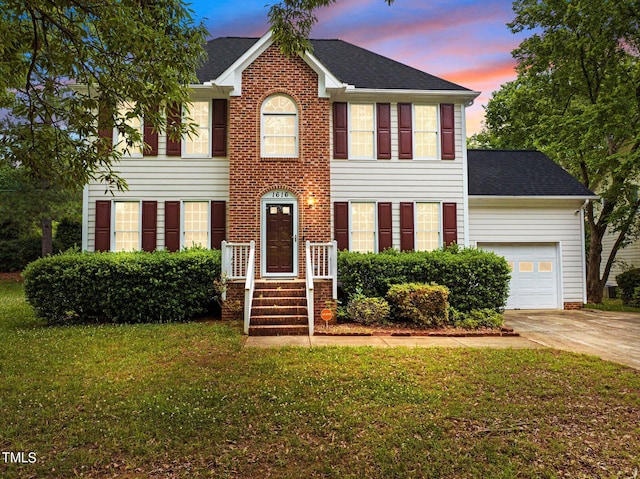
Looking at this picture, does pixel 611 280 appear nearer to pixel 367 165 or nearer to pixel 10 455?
pixel 367 165

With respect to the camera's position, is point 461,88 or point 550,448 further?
point 461,88

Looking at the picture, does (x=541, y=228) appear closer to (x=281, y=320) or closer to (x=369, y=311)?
(x=369, y=311)

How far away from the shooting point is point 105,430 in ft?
12.3

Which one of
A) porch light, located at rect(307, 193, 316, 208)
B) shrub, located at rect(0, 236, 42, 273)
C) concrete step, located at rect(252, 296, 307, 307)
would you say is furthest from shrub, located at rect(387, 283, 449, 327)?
shrub, located at rect(0, 236, 42, 273)

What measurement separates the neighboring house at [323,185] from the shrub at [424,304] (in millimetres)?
2384

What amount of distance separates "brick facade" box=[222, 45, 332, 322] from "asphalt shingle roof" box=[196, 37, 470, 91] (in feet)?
4.98

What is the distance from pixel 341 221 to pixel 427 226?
2.62 meters

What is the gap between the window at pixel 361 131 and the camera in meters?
11.5

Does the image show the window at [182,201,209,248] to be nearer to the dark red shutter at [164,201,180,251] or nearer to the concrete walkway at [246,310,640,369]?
→ the dark red shutter at [164,201,180,251]

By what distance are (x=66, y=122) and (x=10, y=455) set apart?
4.88 metres

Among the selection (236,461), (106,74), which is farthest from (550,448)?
(106,74)

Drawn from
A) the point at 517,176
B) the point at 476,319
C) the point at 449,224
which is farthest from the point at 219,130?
the point at 517,176

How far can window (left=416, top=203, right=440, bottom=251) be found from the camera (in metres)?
11.5

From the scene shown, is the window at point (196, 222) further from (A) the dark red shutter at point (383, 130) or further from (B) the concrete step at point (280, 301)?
(A) the dark red shutter at point (383, 130)
